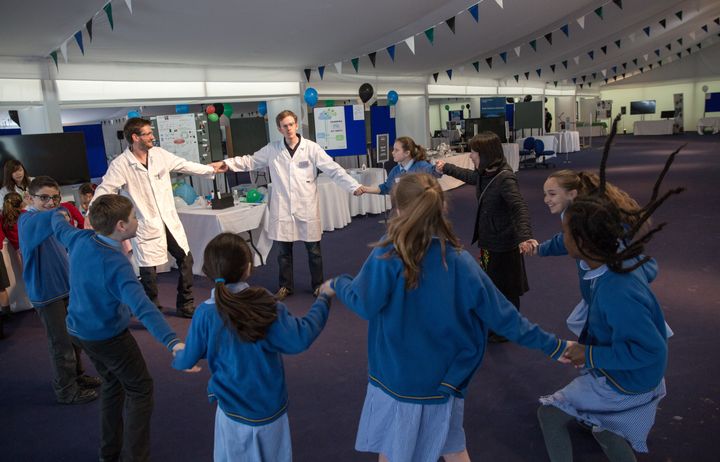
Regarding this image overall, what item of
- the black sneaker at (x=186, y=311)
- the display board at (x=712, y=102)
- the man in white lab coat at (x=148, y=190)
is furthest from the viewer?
the display board at (x=712, y=102)

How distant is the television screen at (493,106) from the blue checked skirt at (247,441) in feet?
50.8

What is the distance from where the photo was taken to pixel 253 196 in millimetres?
5156

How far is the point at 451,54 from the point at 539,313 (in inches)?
334

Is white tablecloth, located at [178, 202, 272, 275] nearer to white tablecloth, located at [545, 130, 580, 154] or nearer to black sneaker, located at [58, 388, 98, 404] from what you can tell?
black sneaker, located at [58, 388, 98, 404]

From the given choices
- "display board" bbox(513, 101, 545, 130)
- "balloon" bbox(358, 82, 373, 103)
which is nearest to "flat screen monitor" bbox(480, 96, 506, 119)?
"display board" bbox(513, 101, 545, 130)

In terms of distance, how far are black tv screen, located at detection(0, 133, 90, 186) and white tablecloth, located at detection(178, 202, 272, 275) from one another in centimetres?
145

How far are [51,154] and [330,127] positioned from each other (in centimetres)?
356

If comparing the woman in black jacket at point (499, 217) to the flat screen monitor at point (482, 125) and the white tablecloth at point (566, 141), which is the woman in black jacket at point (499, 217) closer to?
the flat screen monitor at point (482, 125)

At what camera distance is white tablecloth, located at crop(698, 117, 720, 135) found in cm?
2244

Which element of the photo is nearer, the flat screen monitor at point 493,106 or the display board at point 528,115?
the display board at point 528,115

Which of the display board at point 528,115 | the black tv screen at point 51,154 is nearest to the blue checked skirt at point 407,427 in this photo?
the black tv screen at point 51,154

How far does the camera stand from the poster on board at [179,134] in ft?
18.8

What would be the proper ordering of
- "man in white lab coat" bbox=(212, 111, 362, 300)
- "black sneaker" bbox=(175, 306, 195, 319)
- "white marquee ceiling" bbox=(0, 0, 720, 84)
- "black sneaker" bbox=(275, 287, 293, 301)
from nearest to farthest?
"black sneaker" bbox=(175, 306, 195, 319) < "man in white lab coat" bbox=(212, 111, 362, 300) < "black sneaker" bbox=(275, 287, 293, 301) < "white marquee ceiling" bbox=(0, 0, 720, 84)

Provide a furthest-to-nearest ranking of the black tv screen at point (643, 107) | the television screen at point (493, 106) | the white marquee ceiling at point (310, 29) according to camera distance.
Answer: the black tv screen at point (643, 107), the television screen at point (493, 106), the white marquee ceiling at point (310, 29)
